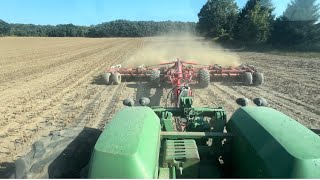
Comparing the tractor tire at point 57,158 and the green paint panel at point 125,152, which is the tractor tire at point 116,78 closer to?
the tractor tire at point 57,158

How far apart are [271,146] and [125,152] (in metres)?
1.04

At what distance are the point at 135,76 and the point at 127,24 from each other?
293 feet

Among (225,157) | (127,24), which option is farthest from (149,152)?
(127,24)

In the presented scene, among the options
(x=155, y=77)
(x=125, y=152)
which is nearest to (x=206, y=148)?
(x=125, y=152)

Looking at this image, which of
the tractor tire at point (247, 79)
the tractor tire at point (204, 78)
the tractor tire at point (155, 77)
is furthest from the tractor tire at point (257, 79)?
the tractor tire at point (155, 77)

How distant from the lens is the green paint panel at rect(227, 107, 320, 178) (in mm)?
2293

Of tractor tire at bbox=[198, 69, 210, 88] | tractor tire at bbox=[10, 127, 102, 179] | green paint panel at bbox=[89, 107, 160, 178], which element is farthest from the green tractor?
tractor tire at bbox=[198, 69, 210, 88]

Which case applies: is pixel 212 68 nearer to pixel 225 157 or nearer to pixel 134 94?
pixel 134 94

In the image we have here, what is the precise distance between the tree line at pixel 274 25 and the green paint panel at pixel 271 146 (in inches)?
1298

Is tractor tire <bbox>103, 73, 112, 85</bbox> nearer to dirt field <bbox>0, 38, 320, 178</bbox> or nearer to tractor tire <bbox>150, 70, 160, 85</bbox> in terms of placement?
dirt field <bbox>0, 38, 320, 178</bbox>

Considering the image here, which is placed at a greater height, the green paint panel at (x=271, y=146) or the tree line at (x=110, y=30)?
the green paint panel at (x=271, y=146)

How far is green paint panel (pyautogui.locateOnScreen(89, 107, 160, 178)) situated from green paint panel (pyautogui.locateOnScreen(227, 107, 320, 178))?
766mm

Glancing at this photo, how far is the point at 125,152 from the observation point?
234 cm

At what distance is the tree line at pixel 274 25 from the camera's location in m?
35.0
